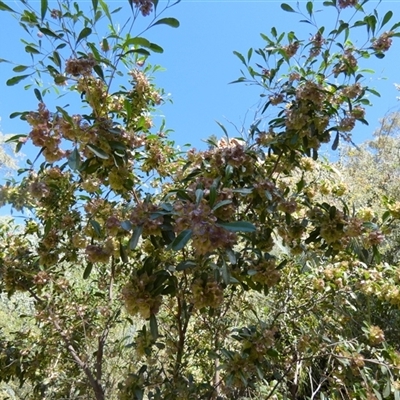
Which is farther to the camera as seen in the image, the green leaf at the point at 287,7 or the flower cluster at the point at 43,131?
the green leaf at the point at 287,7

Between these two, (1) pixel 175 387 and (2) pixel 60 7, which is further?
(1) pixel 175 387

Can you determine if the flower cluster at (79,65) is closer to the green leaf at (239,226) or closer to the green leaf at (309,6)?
the green leaf at (239,226)

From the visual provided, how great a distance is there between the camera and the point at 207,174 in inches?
51.5

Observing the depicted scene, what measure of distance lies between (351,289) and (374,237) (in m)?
0.63

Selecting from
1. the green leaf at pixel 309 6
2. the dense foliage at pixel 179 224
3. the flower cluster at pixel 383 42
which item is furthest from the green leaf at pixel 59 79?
the flower cluster at pixel 383 42

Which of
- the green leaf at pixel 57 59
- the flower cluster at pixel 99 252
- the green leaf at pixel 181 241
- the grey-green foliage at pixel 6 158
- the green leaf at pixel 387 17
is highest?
the grey-green foliage at pixel 6 158

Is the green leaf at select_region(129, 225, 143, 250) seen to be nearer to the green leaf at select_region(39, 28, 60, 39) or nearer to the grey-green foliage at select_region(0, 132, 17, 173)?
the green leaf at select_region(39, 28, 60, 39)

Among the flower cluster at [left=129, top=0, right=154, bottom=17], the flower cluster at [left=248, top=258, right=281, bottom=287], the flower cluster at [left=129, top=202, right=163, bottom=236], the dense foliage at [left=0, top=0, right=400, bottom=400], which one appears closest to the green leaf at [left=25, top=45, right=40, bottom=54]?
the dense foliage at [left=0, top=0, right=400, bottom=400]

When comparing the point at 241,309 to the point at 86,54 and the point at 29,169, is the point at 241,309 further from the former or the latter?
the point at 86,54

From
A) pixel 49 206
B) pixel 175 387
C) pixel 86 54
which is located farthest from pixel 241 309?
pixel 86 54

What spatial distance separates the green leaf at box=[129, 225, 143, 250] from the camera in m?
0.92

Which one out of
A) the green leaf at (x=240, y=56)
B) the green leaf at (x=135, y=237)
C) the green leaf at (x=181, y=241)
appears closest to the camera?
the green leaf at (x=181, y=241)

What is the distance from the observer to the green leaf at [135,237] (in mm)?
918

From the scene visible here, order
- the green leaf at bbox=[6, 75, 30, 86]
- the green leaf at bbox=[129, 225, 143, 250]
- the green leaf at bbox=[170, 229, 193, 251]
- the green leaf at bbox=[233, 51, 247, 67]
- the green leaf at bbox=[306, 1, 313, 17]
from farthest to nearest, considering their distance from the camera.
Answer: the green leaf at bbox=[233, 51, 247, 67]
the green leaf at bbox=[306, 1, 313, 17]
the green leaf at bbox=[6, 75, 30, 86]
the green leaf at bbox=[129, 225, 143, 250]
the green leaf at bbox=[170, 229, 193, 251]
